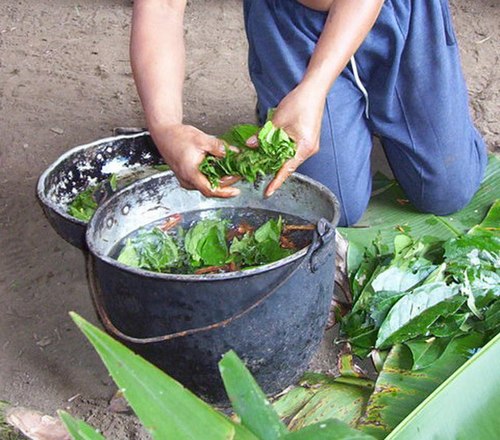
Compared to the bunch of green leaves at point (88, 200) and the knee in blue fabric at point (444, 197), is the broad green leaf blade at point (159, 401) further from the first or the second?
Answer: the knee in blue fabric at point (444, 197)

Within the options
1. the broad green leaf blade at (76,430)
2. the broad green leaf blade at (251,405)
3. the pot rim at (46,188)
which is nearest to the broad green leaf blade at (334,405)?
the pot rim at (46,188)

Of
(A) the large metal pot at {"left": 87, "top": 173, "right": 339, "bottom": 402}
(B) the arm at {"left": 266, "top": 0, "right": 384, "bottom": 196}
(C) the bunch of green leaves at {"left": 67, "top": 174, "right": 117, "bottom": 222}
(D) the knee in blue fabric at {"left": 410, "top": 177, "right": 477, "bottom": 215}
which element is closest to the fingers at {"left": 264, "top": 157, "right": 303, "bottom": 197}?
(B) the arm at {"left": 266, "top": 0, "right": 384, "bottom": 196}

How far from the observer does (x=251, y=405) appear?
3.20 feet

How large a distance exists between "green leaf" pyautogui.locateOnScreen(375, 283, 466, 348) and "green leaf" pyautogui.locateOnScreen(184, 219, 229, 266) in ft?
1.16

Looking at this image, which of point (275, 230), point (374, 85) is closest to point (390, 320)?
point (275, 230)

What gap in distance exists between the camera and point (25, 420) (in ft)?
4.88

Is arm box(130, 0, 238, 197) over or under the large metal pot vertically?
over

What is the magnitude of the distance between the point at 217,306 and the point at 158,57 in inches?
21.5

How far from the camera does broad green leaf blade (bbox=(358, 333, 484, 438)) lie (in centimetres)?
157

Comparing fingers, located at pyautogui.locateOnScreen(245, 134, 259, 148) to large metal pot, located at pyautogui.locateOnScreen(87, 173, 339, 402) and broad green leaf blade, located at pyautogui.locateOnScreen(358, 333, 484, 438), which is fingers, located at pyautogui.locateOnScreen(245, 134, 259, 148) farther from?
broad green leaf blade, located at pyautogui.locateOnScreen(358, 333, 484, 438)

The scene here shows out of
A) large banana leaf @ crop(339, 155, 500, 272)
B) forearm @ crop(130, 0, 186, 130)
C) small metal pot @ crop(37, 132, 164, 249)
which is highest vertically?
forearm @ crop(130, 0, 186, 130)

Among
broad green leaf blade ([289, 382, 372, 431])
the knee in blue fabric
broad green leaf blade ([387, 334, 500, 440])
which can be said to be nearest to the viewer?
broad green leaf blade ([387, 334, 500, 440])

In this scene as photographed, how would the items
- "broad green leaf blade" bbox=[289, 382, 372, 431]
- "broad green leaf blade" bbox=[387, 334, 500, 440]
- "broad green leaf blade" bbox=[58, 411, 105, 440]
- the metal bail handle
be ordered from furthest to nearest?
"broad green leaf blade" bbox=[289, 382, 372, 431] → the metal bail handle → "broad green leaf blade" bbox=[387, 334, 500, 440] → "broad green leaf blade" bbox=[58, 411, 105, 440]

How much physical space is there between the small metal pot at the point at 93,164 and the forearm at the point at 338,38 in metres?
0.61
